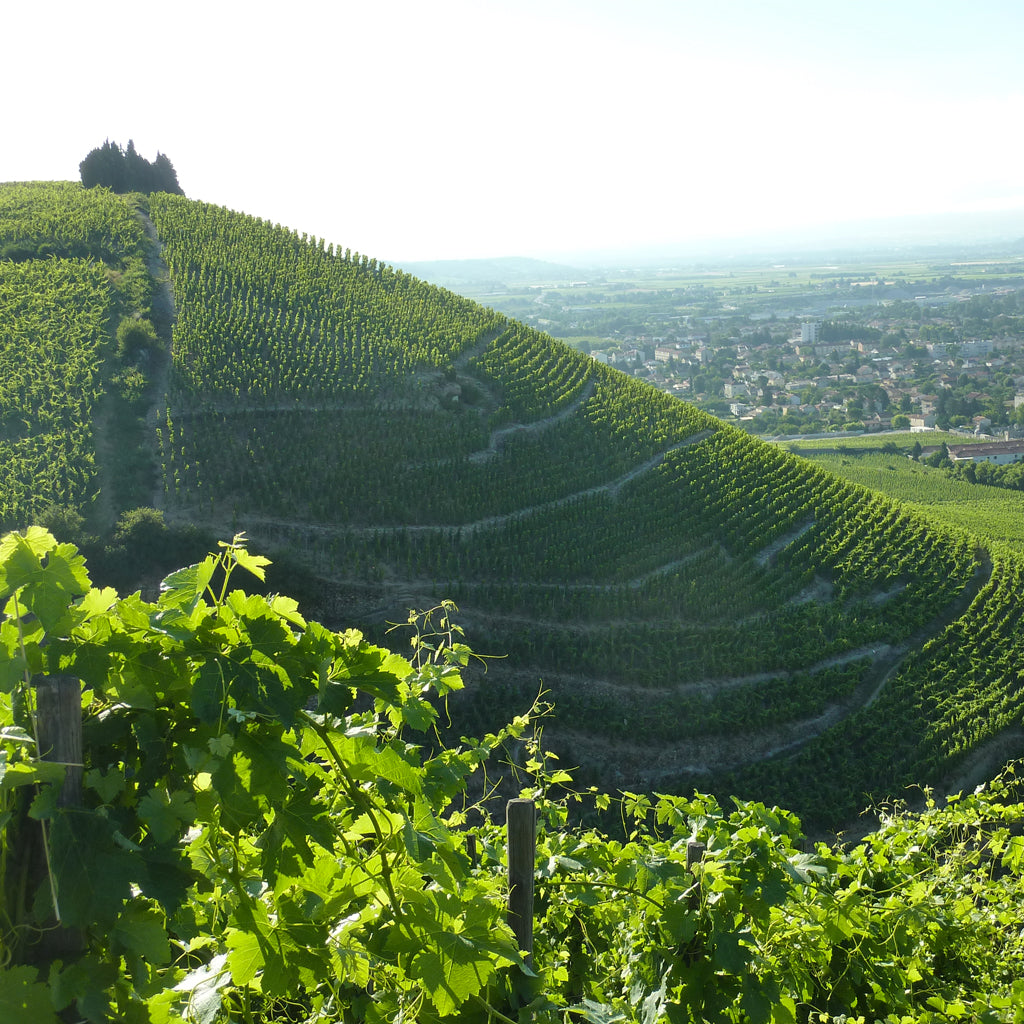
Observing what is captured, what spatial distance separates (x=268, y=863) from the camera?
5.93ft

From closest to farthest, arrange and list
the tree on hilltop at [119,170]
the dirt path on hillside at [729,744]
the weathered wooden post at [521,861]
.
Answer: the weathered wooden post at [521,861]
the dirt path on hillside at [729,744]
the tree on hilltop at [119,170]

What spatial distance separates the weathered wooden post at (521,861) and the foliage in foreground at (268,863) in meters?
0.11

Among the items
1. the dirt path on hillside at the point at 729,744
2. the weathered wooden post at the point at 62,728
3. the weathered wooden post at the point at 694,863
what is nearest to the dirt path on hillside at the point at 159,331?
the dirt path on hillside at the point at 729,744

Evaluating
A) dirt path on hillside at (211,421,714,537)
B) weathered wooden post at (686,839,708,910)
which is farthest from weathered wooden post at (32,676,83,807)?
dirt path on hillside at (211,421,714,537)

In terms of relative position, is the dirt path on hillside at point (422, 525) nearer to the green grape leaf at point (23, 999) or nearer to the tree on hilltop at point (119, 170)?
the green grape leaf at point (23, 999)

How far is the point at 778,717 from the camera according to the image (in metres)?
16.7

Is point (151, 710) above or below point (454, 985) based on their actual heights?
above

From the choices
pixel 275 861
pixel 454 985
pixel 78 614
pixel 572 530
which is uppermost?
pixel 78 614

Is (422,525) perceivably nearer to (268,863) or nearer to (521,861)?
(521,861)

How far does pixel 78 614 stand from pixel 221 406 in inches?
877

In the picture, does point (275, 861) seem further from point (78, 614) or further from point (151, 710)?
point (78, 614)

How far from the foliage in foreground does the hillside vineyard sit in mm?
13242

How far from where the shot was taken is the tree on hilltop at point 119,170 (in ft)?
127

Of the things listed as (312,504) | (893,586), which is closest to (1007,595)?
(893,586)
